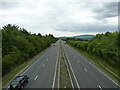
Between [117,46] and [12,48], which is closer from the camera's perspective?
[117,46]

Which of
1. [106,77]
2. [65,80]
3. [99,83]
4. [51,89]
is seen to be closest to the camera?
[51,89]

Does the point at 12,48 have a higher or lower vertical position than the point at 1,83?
higher

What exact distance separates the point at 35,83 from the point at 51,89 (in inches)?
142

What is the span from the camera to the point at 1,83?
21.4 meters

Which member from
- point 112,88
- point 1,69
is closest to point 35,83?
point 1,69

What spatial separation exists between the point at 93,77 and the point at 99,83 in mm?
2994

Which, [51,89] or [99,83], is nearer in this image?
[51,89]

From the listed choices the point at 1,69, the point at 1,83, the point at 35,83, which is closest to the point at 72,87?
the point at 35,83

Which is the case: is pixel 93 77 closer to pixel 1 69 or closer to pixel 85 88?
pixel 85 88

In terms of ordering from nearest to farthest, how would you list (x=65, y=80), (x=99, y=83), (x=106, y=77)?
(x=99, y=83) → (x=65, y=80) → (x=106, y=77)

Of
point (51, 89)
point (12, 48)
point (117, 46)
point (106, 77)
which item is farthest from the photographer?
point (12, 48)

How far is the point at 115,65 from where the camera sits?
94.6 ft

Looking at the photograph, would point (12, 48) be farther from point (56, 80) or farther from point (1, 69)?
point (56, 80)

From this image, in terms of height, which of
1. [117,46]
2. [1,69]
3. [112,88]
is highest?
[117,46]
